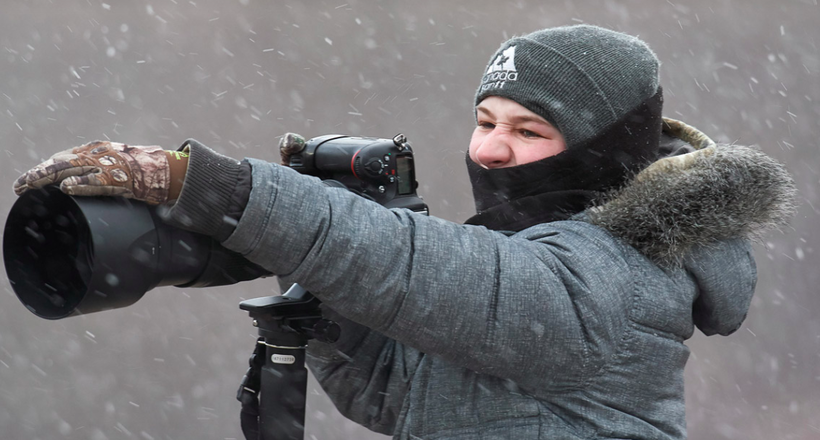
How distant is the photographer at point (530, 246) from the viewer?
734 mm

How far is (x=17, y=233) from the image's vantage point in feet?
2.84

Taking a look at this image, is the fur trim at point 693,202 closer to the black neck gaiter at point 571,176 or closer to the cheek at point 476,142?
the black neck gaiter at point 571,176

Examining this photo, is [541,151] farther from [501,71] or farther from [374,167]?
[374,167]

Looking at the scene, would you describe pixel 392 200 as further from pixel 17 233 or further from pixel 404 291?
pixel 17 233

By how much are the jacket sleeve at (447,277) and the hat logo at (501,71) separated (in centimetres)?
24

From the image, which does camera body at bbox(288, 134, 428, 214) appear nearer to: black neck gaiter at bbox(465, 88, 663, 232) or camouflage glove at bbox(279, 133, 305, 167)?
camouflage glove at bbox(279, 133, 305, 167)

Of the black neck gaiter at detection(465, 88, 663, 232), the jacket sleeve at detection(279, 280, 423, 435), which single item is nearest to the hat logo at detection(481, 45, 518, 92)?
the black neck gaiter at detection(465, 88, 663, 232)

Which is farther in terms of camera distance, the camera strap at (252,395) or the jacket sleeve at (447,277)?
the camera strap at (252,395)

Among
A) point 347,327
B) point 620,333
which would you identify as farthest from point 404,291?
point 347,327

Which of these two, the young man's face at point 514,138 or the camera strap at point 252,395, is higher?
the young man's face at point 514,138

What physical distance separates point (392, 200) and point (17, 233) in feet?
1.51

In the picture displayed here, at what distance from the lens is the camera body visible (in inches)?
40.7

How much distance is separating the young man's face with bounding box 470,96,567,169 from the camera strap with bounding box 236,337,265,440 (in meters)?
0.40

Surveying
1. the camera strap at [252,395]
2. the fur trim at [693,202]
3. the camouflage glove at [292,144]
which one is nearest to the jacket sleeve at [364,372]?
the camera strap at [252,395]
